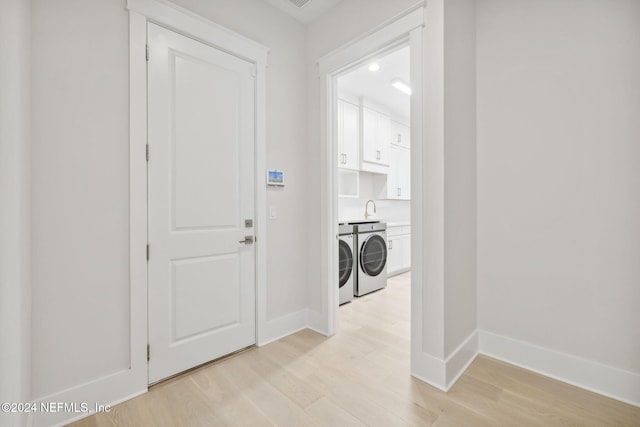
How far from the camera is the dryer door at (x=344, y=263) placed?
3410mm

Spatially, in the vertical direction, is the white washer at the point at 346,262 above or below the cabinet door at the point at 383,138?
below

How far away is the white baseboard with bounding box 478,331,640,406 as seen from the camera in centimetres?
165

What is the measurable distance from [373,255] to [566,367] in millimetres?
2253

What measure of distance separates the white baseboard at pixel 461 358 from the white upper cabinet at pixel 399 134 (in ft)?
12.1

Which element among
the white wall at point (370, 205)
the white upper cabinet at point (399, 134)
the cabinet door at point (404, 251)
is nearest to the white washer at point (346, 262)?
the white wall at point (370, 205)

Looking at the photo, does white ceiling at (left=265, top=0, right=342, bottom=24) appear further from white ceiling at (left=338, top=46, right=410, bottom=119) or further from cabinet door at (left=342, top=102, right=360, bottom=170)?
cabinet door at (left=342, top=102, right=360, bottom=170)

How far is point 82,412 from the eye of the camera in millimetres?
1534

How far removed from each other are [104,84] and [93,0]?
451 millimetres

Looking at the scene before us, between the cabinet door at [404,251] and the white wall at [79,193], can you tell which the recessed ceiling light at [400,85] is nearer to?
the cabinet door at [404,251]

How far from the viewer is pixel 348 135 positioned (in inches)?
163

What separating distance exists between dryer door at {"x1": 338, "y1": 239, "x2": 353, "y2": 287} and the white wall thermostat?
4.10 feet

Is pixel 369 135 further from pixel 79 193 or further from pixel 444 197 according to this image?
pixel 79 193

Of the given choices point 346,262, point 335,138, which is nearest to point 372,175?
point 346,262

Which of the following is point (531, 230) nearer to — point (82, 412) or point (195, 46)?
point (195, 46)
